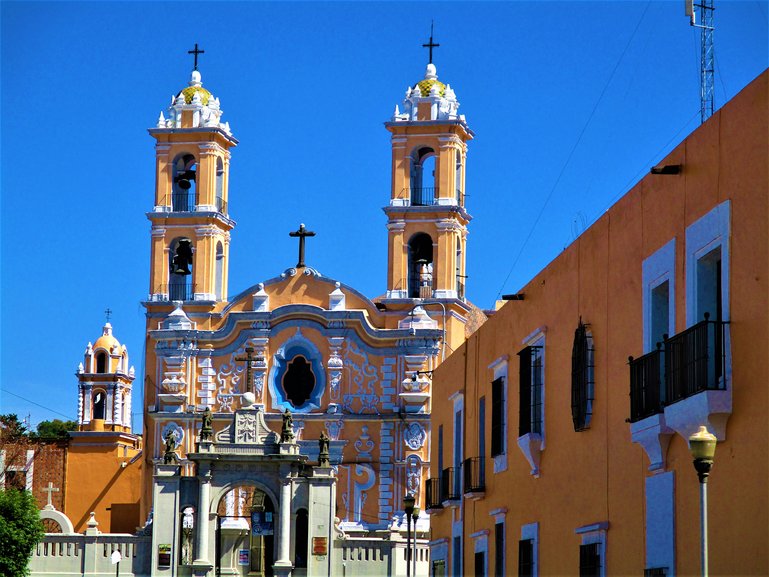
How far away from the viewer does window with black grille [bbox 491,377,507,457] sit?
21.5m

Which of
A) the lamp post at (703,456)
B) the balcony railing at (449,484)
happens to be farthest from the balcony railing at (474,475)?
the lamp post at (703,456)

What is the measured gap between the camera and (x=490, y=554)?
22234 millimetres

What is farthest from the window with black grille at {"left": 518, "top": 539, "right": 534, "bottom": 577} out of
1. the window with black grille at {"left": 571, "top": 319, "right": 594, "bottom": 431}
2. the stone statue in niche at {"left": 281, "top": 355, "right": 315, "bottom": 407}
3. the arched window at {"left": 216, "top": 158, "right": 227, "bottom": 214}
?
the arched window at {"left": 216, "top": 158, "right": 227, "bottom": 214}

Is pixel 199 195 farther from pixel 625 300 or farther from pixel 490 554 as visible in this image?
pixel 625 300

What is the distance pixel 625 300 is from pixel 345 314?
34538mm

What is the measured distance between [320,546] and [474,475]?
1679 centimetres

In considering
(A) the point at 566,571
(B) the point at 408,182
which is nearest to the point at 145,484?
(B) the point at 408,182

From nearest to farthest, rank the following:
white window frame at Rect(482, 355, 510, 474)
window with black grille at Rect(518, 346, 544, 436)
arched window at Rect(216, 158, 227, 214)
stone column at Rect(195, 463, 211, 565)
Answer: window with black grille at Rect(518, 346, 544, 436), white window frame at Rect(482, 355, 510, 474), stone column at Rect(195, 463, 211, 565), arched window at Rect(216, 158, 227, 214)

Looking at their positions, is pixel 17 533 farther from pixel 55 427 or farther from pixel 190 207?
pixel 55 427

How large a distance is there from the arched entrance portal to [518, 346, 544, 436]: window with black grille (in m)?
20.4

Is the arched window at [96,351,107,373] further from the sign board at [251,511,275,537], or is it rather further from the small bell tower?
the sign board at [251,511,275,537]

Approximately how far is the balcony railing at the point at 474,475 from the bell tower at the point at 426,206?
25910 millimetres

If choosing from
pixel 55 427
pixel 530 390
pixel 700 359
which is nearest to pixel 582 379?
pixel 530 390

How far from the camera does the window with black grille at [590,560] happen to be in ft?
53.2
